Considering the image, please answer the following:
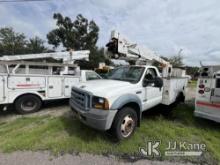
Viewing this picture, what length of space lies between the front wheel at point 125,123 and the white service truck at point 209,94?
2194mm

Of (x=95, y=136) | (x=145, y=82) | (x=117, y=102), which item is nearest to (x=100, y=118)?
(x=117, y=102)

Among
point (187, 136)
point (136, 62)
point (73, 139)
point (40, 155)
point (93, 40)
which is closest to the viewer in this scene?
point (40, 155)

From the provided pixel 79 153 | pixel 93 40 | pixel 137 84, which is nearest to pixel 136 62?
pixel 137 84

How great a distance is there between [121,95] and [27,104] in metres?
4.35

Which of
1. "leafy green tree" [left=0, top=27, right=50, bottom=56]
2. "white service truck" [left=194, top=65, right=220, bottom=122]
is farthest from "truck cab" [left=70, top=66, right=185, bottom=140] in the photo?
"leafy green tree" [left=0, top=27, right=50, bottom=56]

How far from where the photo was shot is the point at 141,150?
11.8 ft

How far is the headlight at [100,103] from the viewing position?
336 cm

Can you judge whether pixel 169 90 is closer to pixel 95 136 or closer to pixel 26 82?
pixel 95 136

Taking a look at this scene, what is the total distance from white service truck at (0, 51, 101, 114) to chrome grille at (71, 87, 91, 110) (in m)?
2.66

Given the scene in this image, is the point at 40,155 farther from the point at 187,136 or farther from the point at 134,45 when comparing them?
the point at 134,45

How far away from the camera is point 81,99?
391cm

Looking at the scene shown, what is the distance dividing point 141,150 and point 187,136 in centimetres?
151

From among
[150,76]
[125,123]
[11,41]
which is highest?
[11,41]

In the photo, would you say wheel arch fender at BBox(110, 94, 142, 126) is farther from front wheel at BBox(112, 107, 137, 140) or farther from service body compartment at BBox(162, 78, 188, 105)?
service body compartment at BBox(162, 78, 188, 105)
